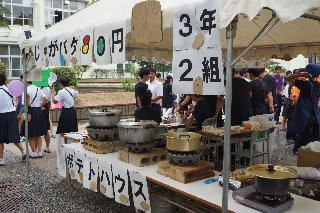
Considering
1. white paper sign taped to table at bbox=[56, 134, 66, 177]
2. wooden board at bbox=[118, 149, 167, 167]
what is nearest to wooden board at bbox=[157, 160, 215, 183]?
wooden board at bbox=[118, 149, 167, 167]

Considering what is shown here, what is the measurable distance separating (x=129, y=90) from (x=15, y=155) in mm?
12566

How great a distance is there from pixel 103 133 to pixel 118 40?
1.36m

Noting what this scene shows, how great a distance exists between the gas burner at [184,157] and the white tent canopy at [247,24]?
50.2 inches

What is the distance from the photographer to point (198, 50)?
2947 mm

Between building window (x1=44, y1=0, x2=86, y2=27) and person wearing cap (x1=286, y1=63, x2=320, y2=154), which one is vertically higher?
building window (x1=44, y1=0, x2=86, y2=27)

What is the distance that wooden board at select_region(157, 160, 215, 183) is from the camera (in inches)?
124

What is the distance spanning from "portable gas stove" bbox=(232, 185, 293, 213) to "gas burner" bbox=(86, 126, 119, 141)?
7.44 feet

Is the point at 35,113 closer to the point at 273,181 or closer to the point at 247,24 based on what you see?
the point at 247,24

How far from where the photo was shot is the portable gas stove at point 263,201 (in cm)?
243

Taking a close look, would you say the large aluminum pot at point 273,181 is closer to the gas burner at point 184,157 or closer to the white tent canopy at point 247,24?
the gas burner at point 184,157

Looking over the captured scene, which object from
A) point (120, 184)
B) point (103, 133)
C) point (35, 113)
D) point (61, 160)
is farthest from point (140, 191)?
point (35, 113)

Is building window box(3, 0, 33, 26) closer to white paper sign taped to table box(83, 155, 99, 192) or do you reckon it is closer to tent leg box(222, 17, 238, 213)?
white paper sign taped to table box(83, 155, 99, 192)

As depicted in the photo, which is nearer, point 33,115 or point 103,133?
point 103,133

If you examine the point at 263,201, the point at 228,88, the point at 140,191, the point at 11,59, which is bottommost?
the point at 140,191
